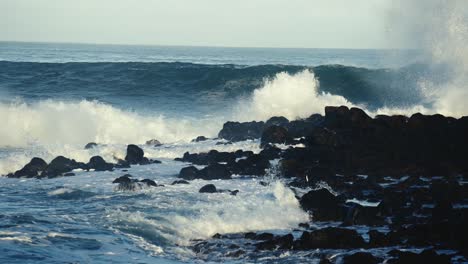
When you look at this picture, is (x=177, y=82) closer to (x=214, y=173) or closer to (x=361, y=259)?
(x=214, y=173)

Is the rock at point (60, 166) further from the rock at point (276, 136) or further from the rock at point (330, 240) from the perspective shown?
the rock at point (330, 240)

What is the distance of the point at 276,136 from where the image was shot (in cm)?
2200

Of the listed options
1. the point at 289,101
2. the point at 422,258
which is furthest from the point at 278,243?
the point at 289,101

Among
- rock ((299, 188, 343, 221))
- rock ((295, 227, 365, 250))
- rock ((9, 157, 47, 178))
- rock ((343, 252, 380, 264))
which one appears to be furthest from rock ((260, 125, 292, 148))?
rock ((343, 252, 380, 264))

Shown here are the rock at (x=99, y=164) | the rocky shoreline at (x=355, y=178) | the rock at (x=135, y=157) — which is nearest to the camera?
the rocky shoreline at (x=355, y=178)

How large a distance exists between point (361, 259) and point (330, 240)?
120cm

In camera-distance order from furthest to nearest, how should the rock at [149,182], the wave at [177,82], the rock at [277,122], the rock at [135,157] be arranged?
the wave at [177,82], the rock at [277,122], the rock at [135,157], the rock at [149,182]

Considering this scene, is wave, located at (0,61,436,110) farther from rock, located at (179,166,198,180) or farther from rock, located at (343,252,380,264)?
rock, located at (343,252,380,264)

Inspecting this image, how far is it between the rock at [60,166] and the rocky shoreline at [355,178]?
0.03 metres

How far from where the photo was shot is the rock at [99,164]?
66.9ft

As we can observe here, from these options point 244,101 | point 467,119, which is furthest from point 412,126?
point 244,101

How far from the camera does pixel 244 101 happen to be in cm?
4031

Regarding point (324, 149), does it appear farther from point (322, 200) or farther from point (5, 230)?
point (5, 230)

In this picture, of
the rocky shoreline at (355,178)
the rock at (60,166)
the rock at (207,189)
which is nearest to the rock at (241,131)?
the rocky shoreline at (355,178)
